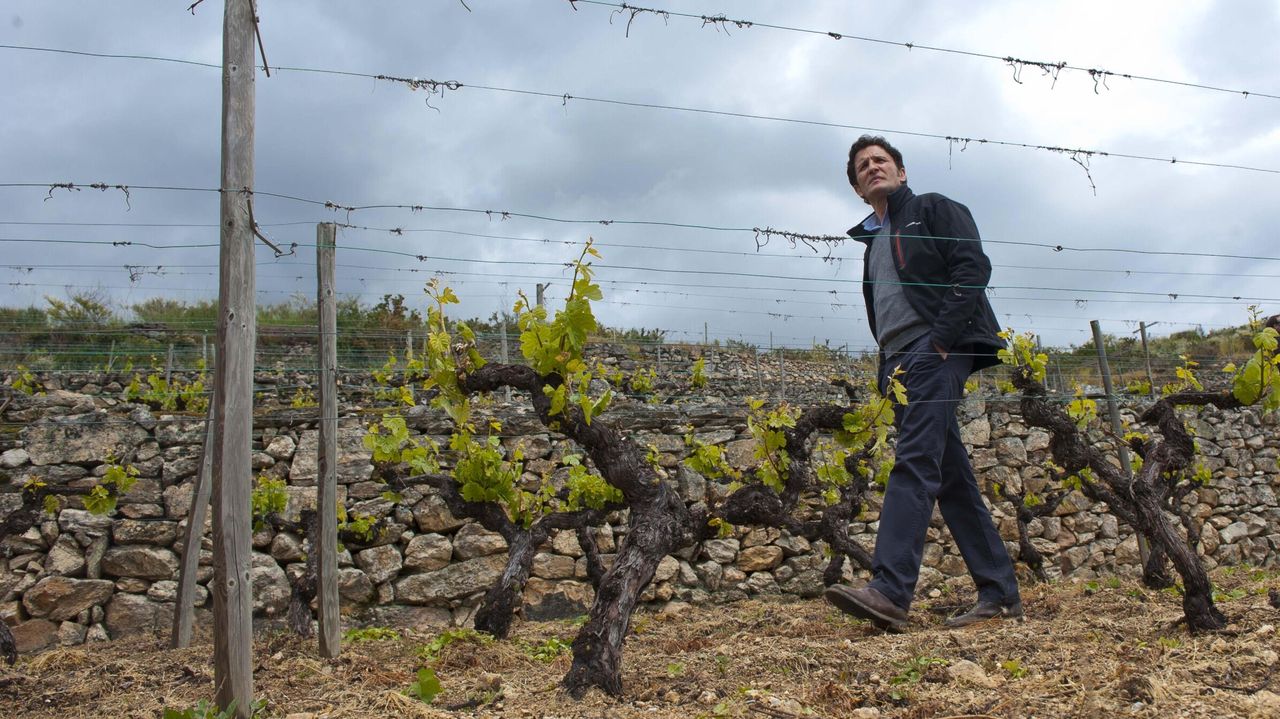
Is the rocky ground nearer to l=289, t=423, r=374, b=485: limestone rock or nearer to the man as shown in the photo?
the man

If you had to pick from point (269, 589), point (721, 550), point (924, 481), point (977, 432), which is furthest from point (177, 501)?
point (977, 432)

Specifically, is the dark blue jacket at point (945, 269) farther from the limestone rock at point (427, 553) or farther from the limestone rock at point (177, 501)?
the limestone rock at point (177, 501)

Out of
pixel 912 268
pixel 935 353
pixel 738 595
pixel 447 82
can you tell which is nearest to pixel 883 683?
pixel 935 353

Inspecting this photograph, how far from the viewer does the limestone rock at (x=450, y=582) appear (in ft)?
18.0

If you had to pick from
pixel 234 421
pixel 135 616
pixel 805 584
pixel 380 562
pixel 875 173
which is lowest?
pixel 805 584

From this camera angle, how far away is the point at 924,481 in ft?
9.58

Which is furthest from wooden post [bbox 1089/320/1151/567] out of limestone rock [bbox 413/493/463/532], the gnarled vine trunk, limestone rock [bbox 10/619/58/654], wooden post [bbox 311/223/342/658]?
limestone rock [bbox 10/619/58/654]

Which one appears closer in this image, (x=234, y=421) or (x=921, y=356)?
(x=234, y=421)

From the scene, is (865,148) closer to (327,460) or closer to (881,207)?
(881,207)

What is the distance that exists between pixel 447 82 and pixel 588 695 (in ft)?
9.08

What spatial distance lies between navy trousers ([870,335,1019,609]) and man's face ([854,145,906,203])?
0.66 m

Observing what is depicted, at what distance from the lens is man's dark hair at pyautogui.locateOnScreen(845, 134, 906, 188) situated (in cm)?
345

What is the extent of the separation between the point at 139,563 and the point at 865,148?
488 cm

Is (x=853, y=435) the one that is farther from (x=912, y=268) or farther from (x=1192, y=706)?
(x=1192, y=706)
